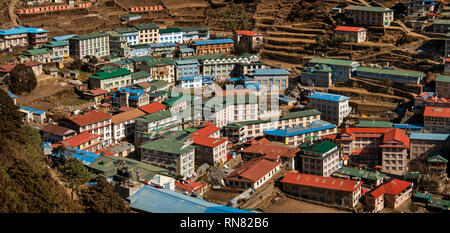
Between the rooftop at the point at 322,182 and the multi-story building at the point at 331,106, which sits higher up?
the multi-story building at the point at 331,106

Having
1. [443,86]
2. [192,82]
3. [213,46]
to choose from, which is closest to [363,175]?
[443,86]

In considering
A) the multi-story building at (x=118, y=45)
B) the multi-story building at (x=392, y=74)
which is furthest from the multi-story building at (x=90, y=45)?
the multi-story building at (x=392, y=74)

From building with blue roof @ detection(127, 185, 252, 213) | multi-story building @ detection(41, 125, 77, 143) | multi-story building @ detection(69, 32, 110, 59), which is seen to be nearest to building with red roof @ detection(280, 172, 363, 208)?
building with blue roof @ detection(127, 185, 252, 213)

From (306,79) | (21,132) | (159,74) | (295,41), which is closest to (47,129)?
(21,132)

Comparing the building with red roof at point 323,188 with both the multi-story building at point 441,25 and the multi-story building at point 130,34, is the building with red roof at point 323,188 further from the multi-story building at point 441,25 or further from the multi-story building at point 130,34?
the multi-story building at point 130,34
